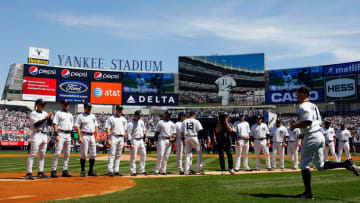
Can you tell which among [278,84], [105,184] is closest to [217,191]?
[105,184]

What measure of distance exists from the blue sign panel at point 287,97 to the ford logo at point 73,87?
81.5 ft

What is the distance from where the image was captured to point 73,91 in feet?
142

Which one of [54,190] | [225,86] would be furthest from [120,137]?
[225,86]

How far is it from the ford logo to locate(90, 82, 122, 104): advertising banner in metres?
1.18

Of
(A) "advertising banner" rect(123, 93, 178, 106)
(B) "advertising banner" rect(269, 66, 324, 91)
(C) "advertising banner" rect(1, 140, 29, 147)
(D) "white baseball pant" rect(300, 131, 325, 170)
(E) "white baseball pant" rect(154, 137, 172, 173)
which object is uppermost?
(B) "advertising banner" rect(269, 66, 324, 91)

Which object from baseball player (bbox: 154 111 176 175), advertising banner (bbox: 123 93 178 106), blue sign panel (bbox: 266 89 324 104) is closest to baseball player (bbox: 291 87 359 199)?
baseball player (bbox: 154 111 176 175)

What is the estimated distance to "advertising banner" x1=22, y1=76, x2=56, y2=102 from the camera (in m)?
41.2

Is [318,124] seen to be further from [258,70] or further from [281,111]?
[281,111]

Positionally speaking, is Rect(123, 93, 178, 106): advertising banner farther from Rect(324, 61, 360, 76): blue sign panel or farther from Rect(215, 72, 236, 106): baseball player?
Rect(324, 61, 360, 76): blue sign panel

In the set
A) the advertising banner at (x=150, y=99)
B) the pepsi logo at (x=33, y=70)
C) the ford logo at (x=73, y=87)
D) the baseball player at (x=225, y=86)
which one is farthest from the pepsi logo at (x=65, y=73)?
the baseball player at (x=225, y=86)

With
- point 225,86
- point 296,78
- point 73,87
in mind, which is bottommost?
point 73,87

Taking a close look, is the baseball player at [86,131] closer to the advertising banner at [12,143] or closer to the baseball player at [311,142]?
the baseball player at [311,142]

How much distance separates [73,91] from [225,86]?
20877 millimetres

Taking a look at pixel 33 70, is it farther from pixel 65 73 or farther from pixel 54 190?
pixel 54 190
